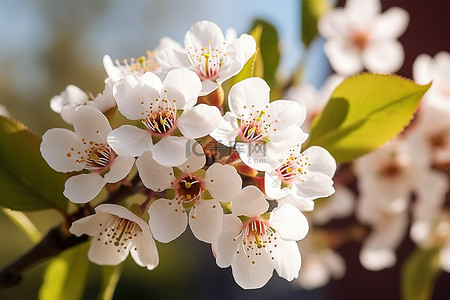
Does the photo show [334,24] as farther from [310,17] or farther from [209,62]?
[209,62]

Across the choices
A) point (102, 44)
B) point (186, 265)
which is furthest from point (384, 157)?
point (102, 44)

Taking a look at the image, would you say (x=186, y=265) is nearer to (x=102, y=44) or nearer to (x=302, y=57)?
(x=102, y=44)

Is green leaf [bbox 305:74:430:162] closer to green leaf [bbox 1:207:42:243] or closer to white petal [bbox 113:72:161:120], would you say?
white petal [bbox 113:72:161:120]

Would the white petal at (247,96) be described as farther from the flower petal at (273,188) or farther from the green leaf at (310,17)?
the green leaf at (310,17)

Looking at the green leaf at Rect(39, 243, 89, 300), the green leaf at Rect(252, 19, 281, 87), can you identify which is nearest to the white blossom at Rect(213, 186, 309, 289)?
the green leaf at Rect(39, 243, 89, 300)

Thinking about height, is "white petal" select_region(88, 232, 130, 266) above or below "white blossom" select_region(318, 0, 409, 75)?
above

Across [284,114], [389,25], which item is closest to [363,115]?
[284,114]
